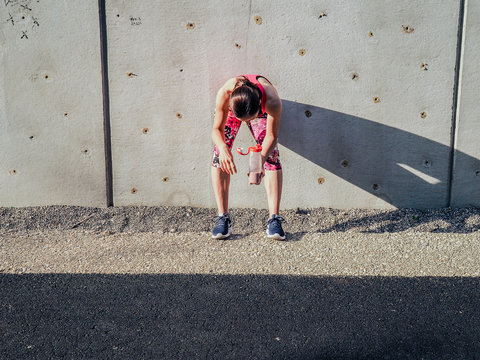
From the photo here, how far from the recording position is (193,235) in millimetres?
3520

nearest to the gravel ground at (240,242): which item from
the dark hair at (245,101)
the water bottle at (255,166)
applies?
the water bottle at (255,166)

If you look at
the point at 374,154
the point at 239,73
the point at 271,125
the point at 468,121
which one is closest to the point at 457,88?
the point at 468,121

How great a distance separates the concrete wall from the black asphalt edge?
4 cm

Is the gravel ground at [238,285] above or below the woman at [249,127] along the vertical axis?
below

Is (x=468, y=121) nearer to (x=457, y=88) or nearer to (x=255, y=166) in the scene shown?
(x=457, y=88)

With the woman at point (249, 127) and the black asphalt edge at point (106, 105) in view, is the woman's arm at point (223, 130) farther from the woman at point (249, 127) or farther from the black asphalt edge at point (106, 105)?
the black asphalt edge at point (106, 105)

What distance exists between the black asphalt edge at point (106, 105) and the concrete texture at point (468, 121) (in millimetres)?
3032

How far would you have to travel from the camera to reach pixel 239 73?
378 cm

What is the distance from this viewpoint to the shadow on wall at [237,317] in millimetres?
1997

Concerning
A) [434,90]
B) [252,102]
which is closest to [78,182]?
[252,102]

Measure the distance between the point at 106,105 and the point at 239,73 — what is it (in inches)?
47.0

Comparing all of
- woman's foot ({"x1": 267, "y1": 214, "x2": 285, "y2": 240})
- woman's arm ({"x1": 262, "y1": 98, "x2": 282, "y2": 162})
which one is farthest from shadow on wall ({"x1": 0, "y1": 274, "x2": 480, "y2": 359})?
woman's arm ({"x1": 262, "y1": 98, "x2": 282, "y2": 162})

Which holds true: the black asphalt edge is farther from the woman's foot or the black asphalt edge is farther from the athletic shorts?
the woman's foot

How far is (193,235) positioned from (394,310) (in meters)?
1.71
